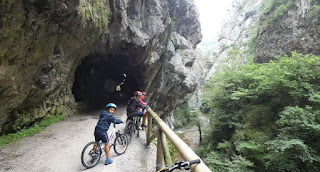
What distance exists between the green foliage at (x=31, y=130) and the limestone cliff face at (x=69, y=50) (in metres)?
0.25

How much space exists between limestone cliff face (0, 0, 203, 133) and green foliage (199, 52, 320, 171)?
20.4ft

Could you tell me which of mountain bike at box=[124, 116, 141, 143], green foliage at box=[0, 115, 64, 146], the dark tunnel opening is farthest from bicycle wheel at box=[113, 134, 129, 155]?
the dark tunnel opening

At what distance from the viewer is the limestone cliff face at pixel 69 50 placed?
4.76 m

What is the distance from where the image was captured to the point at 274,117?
960cm

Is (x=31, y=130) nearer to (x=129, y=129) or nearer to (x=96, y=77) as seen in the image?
(x=129, y=129)

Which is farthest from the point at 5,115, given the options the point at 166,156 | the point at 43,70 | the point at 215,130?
the point at 215,130

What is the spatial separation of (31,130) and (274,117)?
38.7ft

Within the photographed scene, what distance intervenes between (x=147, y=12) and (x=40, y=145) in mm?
11380

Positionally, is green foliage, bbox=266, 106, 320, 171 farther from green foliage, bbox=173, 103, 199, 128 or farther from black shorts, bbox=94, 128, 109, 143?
green foliage, bbox=173, 103, 199, 128

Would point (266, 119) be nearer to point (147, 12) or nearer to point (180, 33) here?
point (147, 12)

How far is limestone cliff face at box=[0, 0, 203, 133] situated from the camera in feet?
15.6

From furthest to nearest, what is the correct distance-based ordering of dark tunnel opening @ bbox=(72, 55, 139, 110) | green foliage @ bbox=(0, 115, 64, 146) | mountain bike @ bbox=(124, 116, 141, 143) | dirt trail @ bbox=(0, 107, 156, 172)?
1. dark tunnel opening @ bbox=(72, 55, 139, 110)
2. mountain bike @ bbox=(124, 116, 141, 143)
3. green foliage @ bbox=(0, 115, 64, 146)
4. dirt trail @ bbox=(0, 107, 156, 172)

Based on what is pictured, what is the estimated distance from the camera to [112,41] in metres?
10.5

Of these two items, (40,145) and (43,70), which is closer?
(40,145)
